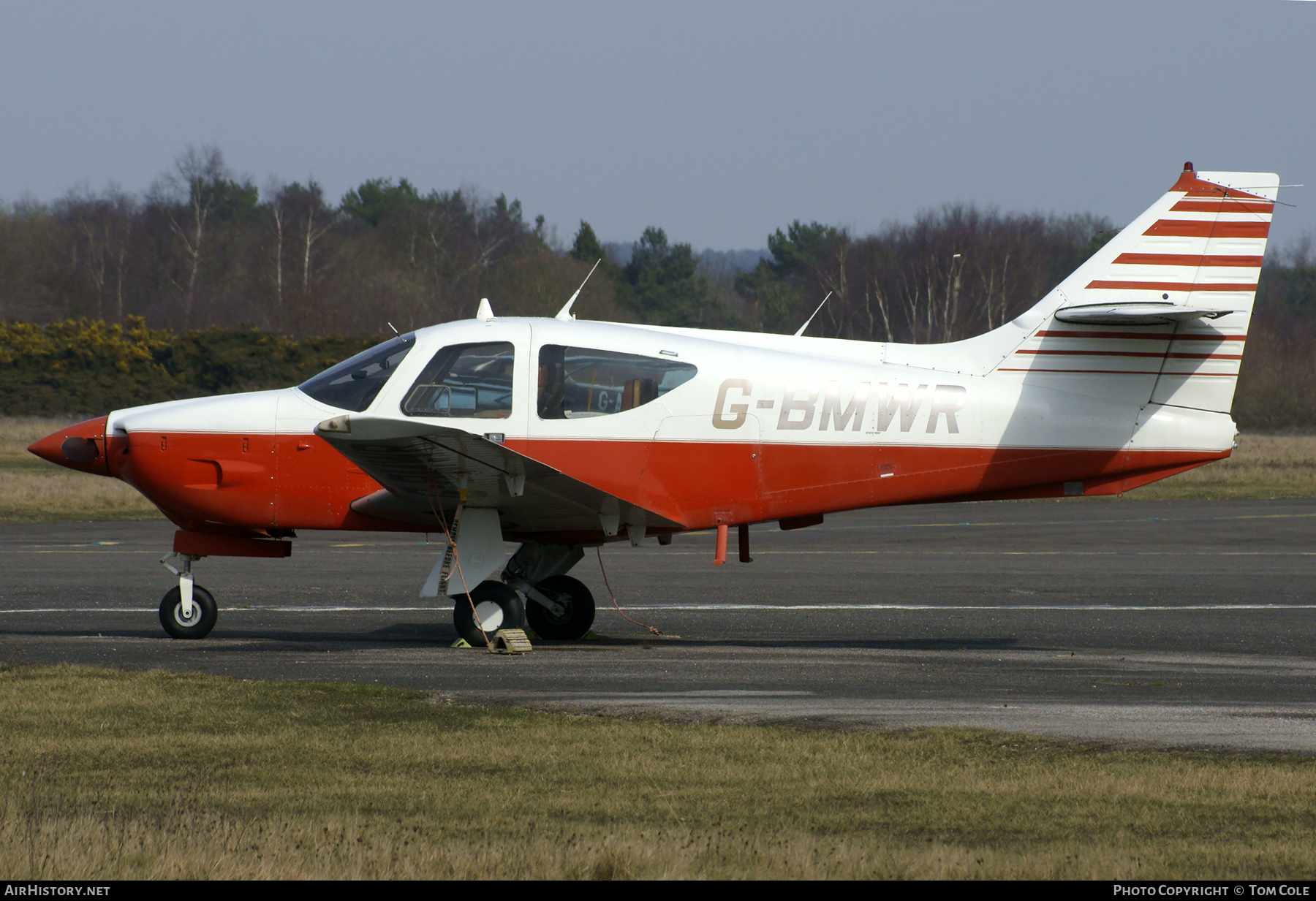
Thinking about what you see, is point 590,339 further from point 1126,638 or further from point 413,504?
point 1126,638

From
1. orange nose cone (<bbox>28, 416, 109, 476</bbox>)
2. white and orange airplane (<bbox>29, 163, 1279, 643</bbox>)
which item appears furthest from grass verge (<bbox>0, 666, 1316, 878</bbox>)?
orange nose cone (<bbox>28, 416, 109, 476</bbox>)

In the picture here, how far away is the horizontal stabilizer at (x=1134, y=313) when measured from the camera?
31.0 ft

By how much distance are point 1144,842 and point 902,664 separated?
Answer: 477cm

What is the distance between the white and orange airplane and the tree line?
47.7 m

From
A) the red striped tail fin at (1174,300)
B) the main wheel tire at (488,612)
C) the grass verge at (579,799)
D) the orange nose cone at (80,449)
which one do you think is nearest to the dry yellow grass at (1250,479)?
the red striped tail fin at (1174,300)

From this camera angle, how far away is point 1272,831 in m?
4.80

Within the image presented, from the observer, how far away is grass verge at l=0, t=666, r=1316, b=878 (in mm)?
4270

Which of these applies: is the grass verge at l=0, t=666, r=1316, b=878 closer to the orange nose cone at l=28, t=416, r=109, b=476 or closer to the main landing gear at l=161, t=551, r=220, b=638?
the main landing gear at l=161, t=551, r=220, b=638

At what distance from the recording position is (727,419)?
9938 millimetres

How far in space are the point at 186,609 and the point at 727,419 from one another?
15.3ft

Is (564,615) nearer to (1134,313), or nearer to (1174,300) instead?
(1134,313)

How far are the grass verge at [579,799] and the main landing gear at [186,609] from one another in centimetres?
278

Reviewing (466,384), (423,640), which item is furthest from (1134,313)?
(423,640)

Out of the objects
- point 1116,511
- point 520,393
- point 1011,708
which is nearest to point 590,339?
point 520,393
